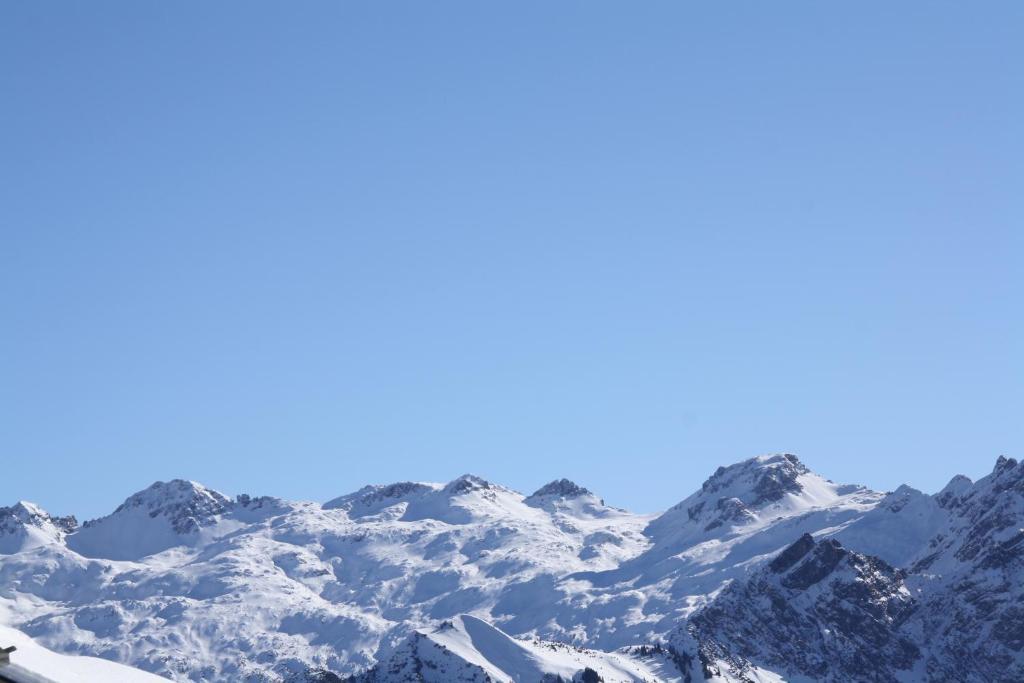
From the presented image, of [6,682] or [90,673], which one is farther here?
[90,673]

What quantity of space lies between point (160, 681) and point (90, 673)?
162cm

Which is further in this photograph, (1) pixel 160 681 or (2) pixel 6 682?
(1) pixel 160 681

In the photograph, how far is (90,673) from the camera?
3459 centimetres

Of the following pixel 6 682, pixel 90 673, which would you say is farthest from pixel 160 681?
pixel 6 682

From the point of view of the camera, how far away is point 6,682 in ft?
87.7

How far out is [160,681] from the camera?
3506 centimetres

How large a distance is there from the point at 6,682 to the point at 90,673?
8.07 meters

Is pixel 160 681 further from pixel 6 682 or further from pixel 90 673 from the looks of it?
pixel 6 682
